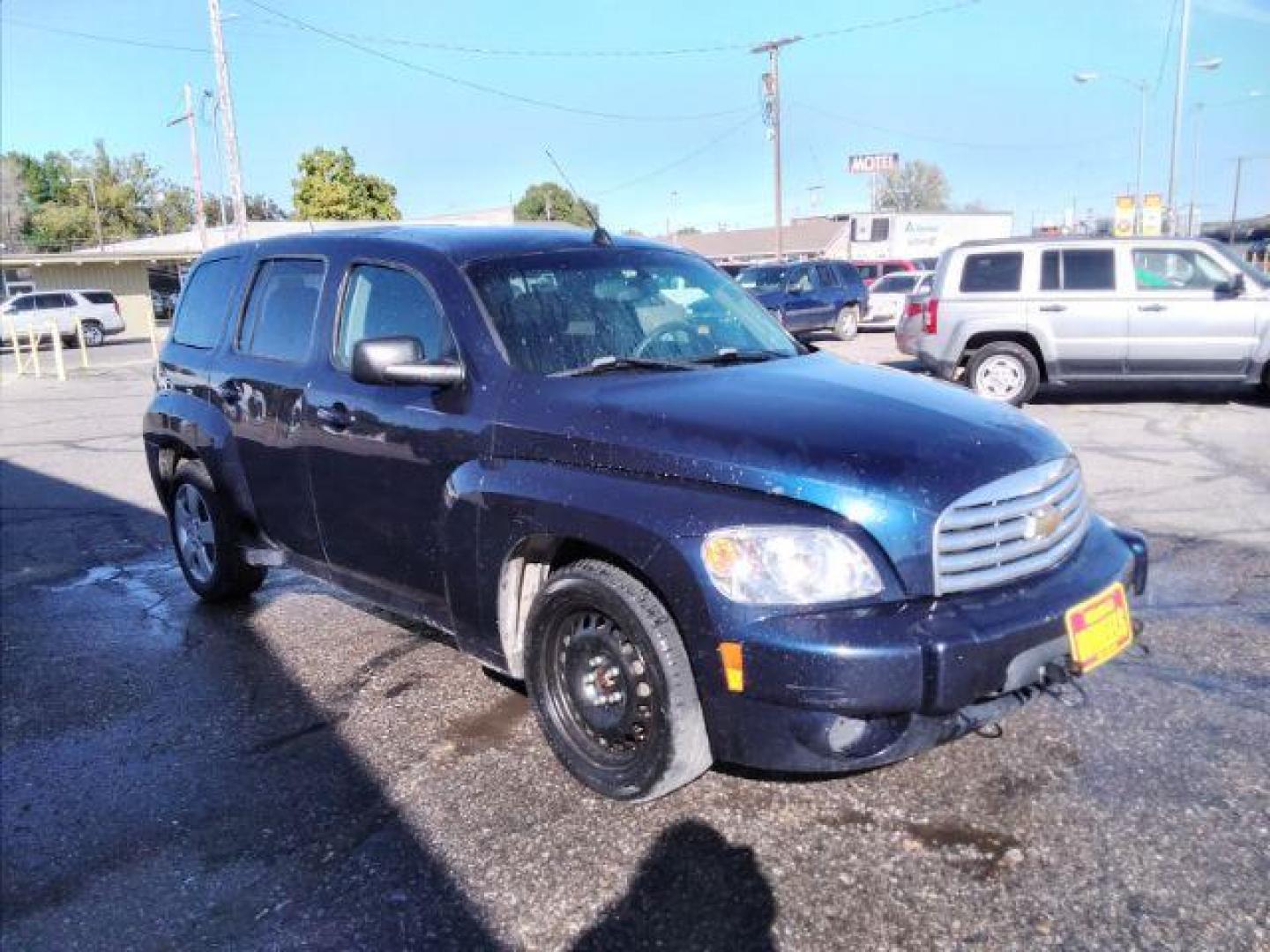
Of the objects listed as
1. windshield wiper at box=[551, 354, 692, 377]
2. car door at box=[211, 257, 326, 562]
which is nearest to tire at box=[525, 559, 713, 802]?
windshield wiper at box=[551, 354, 692, 377]

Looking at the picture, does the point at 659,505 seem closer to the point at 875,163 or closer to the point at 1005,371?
the point at 1005,371

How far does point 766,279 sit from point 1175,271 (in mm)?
11759

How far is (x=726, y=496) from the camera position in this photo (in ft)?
9.27

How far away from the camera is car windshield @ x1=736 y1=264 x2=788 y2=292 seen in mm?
21391

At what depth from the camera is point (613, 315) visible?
12.7 feet

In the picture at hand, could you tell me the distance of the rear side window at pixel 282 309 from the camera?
4414mm

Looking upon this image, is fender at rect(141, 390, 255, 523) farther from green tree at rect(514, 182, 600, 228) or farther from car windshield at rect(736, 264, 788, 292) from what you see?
green tree at rect(514, 182, 600, 228)

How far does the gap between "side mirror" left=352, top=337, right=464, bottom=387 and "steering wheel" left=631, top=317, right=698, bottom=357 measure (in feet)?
2.25

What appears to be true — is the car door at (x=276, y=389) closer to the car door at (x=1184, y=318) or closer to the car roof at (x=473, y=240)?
the car roof at (x=473, y=240)

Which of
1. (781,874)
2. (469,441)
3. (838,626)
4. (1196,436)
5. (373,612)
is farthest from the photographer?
(1196,436)

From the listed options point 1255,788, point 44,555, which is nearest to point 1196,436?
point 1255,788

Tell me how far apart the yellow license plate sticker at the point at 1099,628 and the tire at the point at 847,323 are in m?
18.7

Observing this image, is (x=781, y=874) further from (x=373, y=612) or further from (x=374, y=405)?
(x=373, y=612)

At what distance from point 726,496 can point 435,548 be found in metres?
1.34
